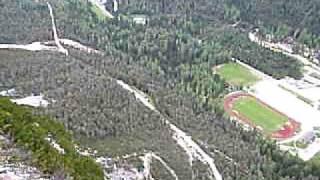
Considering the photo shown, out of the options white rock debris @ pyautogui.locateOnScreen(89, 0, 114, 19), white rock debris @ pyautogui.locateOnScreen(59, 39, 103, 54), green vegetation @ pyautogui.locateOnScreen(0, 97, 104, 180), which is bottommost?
white rock debris @ pyautogui.locateOnScreen(89, 0, 114, 19)

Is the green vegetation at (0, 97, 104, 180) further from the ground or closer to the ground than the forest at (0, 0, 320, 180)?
further from the ground

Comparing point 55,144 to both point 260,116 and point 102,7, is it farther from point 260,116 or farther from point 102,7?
point 102,7

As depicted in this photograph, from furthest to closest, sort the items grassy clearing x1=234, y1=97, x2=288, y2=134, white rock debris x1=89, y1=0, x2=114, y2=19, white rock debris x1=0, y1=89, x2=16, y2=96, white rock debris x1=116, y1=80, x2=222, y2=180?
white rock debris x1=89, y1=0, x2=114, y2=19 < grassy clearing x1=234, y1=97, x2=288, y2=134 < white rock debris x1=0, y1=89, x2=16, y2=96 < white rock debris x1=116, y1=80, x2=222, y2=180

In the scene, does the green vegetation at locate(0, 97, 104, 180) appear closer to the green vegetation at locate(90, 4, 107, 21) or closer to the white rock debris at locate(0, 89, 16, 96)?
the white rock debris at locate(0, 89, 16, 96)

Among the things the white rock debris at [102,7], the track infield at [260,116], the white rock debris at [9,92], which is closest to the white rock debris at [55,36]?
the white rock debris at [102,7]

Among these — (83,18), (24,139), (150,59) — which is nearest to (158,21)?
(83,18)

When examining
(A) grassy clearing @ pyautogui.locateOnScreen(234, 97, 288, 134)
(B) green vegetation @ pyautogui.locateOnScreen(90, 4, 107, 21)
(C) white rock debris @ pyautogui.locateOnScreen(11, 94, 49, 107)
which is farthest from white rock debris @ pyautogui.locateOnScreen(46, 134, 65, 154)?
(B) green vegetation @ pyautogui.locateOnScreen(90, 4, 107, 21)

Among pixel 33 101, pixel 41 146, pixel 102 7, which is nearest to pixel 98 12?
pixel 102 7
